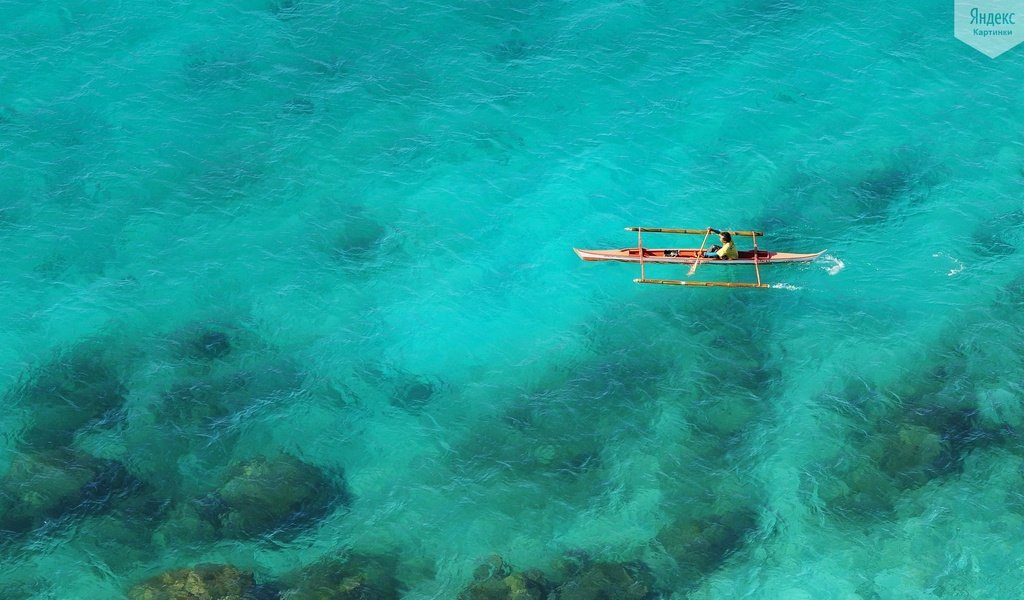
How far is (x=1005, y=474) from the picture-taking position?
2291 inches

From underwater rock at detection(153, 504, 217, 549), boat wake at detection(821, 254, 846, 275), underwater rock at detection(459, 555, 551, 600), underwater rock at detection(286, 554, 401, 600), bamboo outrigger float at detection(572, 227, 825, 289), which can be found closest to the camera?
A: underwater rock at detection(459, 555, 551, 600)

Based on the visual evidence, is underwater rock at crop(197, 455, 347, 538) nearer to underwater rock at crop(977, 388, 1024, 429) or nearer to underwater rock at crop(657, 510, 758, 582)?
underwater rock at crop(657, 510, 758, 582)

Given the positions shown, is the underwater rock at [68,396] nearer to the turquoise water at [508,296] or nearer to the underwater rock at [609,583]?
the turquoise water at [508,296]

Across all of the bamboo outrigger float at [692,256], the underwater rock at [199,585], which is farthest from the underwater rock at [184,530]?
the bamboo outrigger float at [692,256]

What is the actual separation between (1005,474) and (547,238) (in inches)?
1344

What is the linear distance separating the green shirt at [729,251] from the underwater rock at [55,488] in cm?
4091

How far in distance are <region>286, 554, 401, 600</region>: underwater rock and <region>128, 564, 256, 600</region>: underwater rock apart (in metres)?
2.85

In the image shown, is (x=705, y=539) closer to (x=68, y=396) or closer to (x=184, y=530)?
(x=184, y=530)

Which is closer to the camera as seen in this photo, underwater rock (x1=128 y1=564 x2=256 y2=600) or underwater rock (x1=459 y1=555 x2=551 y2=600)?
underwater rock (x1=128 y1=564 x2=256 y2=600)

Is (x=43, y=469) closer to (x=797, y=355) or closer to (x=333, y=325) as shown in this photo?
(x=333, y=325)

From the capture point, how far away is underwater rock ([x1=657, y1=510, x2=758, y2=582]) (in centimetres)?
5472

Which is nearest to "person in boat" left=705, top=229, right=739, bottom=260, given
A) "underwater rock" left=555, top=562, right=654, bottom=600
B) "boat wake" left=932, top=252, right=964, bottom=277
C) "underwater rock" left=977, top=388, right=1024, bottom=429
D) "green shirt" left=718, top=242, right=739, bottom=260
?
"green shirt" left=718, top=242, right=739, bottom=260

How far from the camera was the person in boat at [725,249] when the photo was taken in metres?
65.9

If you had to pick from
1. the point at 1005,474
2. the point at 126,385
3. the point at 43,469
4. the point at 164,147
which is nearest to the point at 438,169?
the point at 164,147
